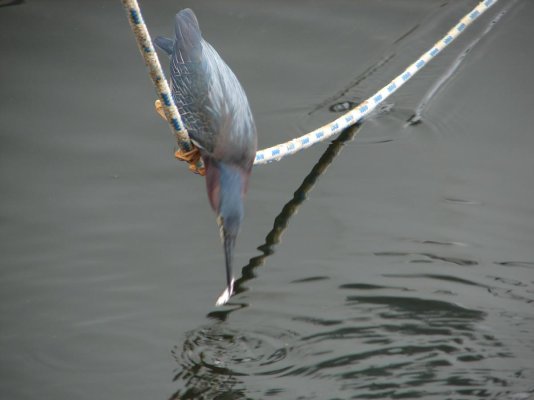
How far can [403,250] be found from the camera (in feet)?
10.9

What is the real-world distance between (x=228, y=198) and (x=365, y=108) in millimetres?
1502

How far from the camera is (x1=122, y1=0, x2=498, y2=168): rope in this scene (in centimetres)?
250

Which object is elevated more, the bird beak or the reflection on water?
the bird beak

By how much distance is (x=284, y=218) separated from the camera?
11.4 feet

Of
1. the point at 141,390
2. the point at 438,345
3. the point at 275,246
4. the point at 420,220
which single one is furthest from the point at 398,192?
the point at 141,390

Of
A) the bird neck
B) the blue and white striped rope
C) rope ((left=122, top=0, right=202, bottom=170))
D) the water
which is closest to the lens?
rope ((left=122, top=0, right=202, bottom=170))

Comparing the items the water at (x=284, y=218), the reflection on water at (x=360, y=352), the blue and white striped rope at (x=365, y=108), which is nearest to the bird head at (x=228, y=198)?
the reflection on water at (x=360, y=352)

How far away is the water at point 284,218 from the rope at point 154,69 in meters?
0.63

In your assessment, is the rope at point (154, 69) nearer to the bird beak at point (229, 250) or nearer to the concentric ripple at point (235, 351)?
the bird beak at point (229, 250)

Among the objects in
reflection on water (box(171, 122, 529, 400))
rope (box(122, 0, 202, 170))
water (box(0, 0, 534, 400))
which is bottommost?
reflection on water (box(171, 122, 529, 400))

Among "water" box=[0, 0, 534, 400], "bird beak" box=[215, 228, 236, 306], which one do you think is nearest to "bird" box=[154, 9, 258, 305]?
"bird beak" box=[215, 228, 236, 306]

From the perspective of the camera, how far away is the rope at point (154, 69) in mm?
2430

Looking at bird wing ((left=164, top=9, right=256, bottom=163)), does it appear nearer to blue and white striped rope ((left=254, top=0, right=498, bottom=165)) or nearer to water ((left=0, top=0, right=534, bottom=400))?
blue and white striped rope ((left=254, top=0, right=498, bottom=165))

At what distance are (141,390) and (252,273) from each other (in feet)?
2.29
